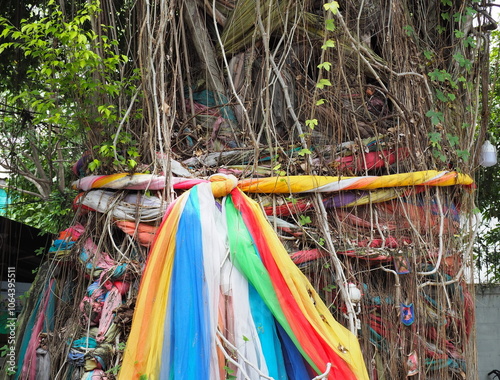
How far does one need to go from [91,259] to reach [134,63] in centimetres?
173

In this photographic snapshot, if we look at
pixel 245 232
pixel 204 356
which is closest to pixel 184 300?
pixel 204 356

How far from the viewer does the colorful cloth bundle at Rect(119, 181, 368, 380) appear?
126 inches

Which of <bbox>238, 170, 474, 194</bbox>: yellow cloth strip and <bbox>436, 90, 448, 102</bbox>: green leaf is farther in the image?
<bbox>436, 90, 448, 102</bbox>: green leaf

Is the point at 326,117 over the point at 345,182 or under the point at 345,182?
over

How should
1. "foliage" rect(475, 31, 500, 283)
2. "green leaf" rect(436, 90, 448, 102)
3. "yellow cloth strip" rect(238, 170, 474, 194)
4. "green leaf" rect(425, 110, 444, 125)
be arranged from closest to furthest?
"yellow cloth strip" rect(238, 170, 474, 194) < "green leaf" rect(425, 110, 444, 125) < "green leaf" rect(436, 90, 448, 102) < "foliage" rect(475, 31, 500, 283)

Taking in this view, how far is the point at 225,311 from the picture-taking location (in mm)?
3457

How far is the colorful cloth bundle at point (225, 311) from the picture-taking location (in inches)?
126

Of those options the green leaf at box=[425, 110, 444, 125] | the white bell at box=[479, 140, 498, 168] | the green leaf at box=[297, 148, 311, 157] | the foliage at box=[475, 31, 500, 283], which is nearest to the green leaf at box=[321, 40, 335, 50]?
the green leaf at box=[297, 148, 311, 157]

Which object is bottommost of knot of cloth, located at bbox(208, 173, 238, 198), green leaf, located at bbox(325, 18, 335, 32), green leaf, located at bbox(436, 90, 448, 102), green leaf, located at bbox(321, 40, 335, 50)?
knot of cloth, located at bbox(208, 173, 238, 198)

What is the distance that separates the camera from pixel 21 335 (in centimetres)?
447

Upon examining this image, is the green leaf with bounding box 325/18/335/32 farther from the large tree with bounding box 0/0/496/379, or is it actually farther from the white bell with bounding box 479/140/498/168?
the white bell with bounding box 479/140/498/168

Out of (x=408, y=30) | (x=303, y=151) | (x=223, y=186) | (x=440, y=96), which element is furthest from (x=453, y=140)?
(x=223, y=186)

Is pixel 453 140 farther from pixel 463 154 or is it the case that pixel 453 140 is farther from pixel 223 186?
pixel 223 186

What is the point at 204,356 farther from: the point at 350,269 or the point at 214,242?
the point at 350,269
